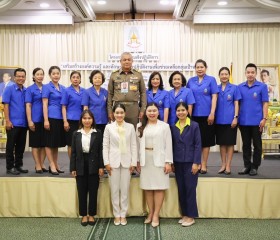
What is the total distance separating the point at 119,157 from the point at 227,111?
4.60 ft

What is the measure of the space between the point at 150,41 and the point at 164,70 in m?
0.65

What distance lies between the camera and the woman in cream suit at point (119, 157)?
356 centimetres

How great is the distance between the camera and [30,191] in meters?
4.02

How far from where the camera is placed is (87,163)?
3.58 metres

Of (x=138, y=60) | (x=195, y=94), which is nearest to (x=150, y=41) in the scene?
(x=138, y=60)

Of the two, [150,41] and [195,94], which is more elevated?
[150,41]

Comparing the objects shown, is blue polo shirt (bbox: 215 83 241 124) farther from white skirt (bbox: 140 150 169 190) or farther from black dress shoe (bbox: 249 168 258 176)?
white skirt (bbox: 140 150 169 190)

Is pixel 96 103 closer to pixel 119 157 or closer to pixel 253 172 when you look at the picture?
pixel 119 157

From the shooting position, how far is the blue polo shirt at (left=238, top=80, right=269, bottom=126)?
13.3 ft

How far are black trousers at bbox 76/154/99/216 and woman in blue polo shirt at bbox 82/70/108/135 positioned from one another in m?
0.60

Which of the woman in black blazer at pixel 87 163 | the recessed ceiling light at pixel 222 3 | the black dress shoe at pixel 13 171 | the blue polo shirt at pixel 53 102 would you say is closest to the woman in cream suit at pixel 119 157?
the woman in black blazer at pixel 87 163

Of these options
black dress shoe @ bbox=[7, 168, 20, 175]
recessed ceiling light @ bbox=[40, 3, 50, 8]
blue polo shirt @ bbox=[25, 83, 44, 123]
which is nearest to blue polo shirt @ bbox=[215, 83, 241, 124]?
blue polo shirt @ bbox=[25, 83, 44, 123]

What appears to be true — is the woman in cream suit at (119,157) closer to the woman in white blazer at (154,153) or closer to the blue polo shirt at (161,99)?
the woman in white blazer at (154,153)

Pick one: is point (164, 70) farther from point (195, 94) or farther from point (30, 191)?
point (30, 191)
